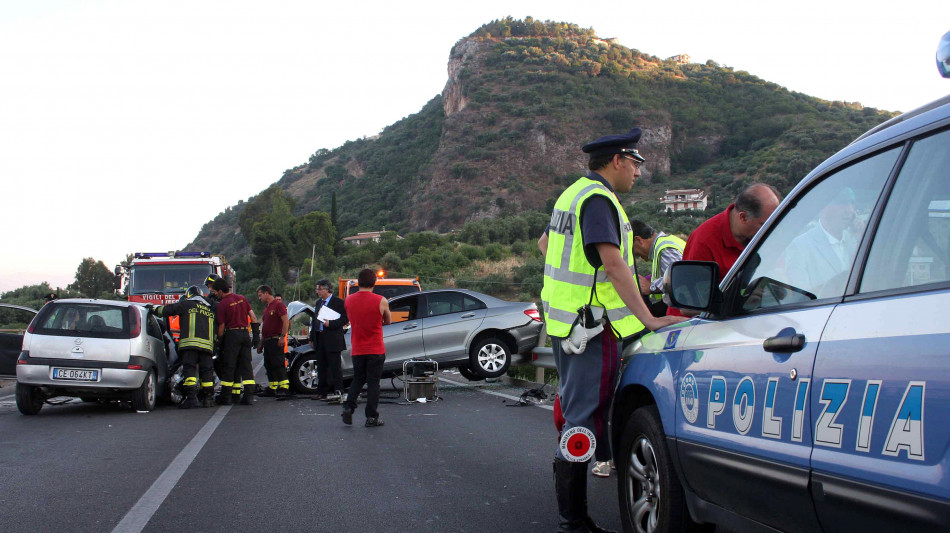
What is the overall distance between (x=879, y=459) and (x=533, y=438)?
5.98m

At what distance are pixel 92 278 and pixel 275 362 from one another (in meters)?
58.9

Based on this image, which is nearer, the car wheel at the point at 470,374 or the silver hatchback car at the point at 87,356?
the silver hatchback car at the point at 87,356

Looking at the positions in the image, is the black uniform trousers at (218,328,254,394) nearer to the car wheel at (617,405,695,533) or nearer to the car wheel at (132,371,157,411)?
the car wheel at (132,371,157,411)

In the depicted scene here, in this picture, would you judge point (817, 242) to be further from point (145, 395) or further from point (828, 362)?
point (145, 395)

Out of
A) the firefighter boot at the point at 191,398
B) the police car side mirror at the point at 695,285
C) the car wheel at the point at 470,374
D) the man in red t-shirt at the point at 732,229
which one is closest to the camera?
the police car side mirror at the point at 695,285

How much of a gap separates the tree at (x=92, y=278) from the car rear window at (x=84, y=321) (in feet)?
A: 170

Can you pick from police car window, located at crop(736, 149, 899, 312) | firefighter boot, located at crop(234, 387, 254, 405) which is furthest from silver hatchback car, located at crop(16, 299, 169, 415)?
police car window, located at crop(736, 149, 899, 312)

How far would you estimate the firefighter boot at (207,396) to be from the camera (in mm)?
11773

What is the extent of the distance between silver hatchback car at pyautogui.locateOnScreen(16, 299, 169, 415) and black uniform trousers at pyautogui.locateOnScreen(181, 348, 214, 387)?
1.41 feet

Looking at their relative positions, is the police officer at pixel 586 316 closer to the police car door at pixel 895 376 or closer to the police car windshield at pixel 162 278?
the police car door at pixel 895 376

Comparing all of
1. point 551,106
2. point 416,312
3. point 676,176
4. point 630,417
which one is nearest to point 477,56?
point 551,106

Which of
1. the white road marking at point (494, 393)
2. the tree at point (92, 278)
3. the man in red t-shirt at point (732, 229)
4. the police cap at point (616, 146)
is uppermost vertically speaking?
the tree at point (92, 278)

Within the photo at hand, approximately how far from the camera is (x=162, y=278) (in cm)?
1972

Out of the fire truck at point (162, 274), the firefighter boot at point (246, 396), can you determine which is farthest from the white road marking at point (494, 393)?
the fire truck at point (162, 274)
